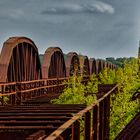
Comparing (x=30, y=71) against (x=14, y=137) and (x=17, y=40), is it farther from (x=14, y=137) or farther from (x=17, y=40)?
(x=14, y=137)

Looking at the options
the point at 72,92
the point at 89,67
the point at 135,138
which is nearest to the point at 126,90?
the point at 72,92

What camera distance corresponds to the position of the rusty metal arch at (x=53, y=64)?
32.8 m

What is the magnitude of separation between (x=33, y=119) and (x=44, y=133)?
1.51 meters

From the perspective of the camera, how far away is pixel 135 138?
2.40 meters

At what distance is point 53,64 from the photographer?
124 ft

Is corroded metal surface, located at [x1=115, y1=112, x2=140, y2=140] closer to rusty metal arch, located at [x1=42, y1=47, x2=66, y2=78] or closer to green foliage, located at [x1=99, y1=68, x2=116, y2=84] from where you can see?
rusty metal arch, located at [x1=42, y1=47, x2=66, y2=78]

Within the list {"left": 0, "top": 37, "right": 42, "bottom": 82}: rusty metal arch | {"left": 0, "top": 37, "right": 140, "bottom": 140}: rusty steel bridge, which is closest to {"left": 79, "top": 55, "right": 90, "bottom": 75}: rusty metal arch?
{"left": 0, "top": 37, "right": 140, "bottom": 140}: rusty steel bridge

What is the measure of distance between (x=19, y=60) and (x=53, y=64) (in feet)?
34.3

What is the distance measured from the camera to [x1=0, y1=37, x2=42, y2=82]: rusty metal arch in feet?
72.2

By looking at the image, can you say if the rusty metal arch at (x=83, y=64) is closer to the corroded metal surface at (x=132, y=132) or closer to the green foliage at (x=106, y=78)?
the green foliage at (x=106, y=78)

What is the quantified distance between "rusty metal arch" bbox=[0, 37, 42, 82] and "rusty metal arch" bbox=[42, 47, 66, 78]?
2.23 feet

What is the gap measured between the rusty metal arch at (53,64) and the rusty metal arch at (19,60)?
68 cm

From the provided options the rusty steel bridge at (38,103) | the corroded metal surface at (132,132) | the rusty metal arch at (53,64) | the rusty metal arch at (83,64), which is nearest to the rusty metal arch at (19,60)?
the rusty steel bridge at (38,103)

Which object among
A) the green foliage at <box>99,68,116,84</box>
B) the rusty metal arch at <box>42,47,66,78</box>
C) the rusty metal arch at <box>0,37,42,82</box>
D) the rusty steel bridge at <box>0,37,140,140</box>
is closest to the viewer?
the rusty steel bridge at <box>0,37,140,140</box>
